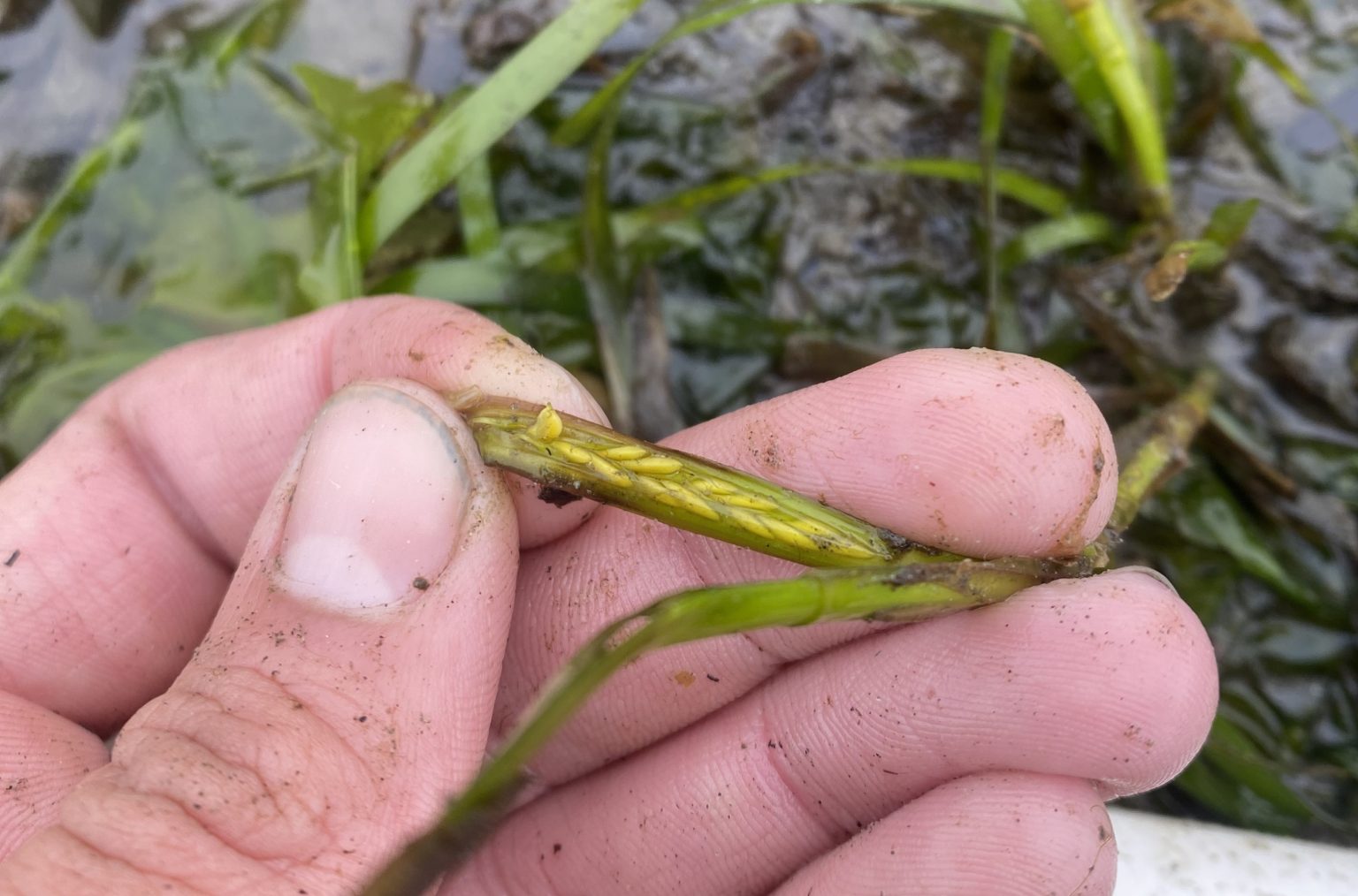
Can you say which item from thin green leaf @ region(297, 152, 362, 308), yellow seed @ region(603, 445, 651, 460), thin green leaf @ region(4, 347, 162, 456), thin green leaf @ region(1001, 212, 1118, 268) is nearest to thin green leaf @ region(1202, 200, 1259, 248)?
thin green leaf @ region(1001, 212, 1118, 268)

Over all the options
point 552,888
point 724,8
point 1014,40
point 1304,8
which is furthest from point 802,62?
point 552,888

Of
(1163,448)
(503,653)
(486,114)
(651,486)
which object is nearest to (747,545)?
(651,486)

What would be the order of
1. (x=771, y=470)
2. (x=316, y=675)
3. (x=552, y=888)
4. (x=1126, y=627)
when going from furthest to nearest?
1. (x=552, y=888)
2. (x=771, y=470)
3. (x=1126, y=627)
4. (x=316, y=675)

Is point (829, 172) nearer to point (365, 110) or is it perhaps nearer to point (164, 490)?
point (365, 110)

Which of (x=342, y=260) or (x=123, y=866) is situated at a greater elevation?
(x=342, y=260)

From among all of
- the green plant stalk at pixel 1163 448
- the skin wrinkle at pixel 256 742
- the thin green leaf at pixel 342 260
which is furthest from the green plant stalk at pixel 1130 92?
the skin wrinkle at pixel 256 742

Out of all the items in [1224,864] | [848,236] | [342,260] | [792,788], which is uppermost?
[342,260]

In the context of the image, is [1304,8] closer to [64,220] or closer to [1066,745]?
[1066,745]

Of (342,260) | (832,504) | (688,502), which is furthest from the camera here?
(342,260)
